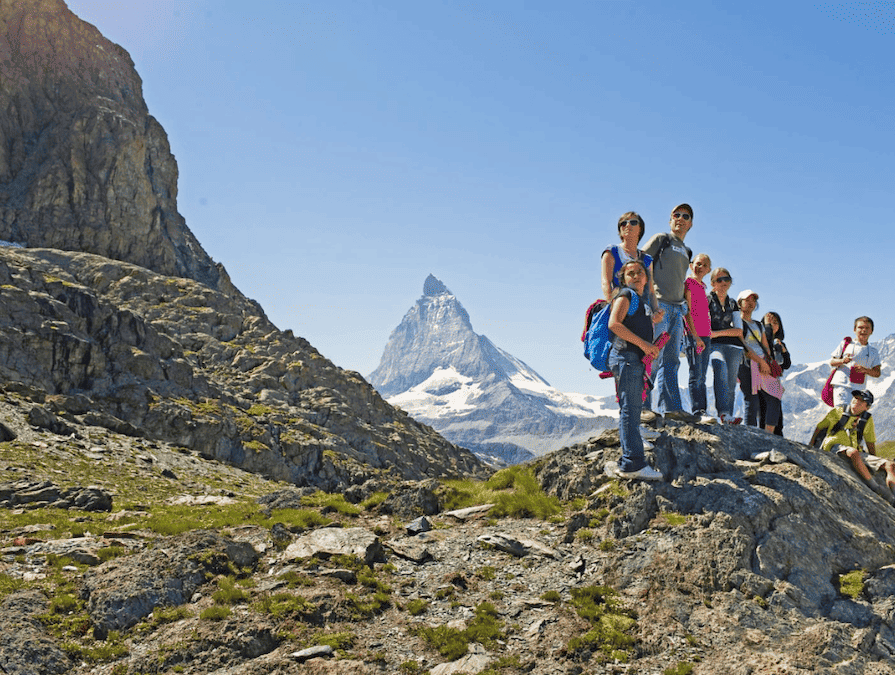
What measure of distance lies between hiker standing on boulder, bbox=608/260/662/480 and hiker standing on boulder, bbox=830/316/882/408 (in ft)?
29.1

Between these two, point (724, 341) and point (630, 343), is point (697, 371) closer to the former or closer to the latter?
point (724, 341)

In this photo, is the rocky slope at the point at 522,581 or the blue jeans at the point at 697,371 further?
the blue jeans at the point at 697,371

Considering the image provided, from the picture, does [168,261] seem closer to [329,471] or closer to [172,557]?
[329,471]

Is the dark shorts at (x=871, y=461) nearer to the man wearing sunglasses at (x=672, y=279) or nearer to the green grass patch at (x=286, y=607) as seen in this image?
the man wearing sunglasses at (x=672, y=279)

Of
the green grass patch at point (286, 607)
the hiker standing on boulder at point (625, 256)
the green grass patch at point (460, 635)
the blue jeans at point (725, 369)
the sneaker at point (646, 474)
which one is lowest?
the green grass patch at point (286, 607)

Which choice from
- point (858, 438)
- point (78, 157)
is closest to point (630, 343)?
point (858, 438)

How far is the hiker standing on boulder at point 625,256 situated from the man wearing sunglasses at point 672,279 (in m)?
1.28

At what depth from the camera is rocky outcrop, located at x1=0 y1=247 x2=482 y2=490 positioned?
6372cm

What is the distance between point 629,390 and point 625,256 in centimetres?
330

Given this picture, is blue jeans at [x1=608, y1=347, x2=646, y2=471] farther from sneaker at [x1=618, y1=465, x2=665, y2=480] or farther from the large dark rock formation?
the large dark rock formation

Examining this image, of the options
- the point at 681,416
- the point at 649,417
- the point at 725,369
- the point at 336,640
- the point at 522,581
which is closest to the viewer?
the point at 336,640

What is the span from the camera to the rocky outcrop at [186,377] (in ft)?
209

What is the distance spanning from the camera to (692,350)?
1705 centimetres

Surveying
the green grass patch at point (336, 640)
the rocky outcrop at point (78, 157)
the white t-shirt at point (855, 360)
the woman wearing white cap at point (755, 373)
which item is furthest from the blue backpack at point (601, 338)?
the rocky outcrop at point (78, 157)
